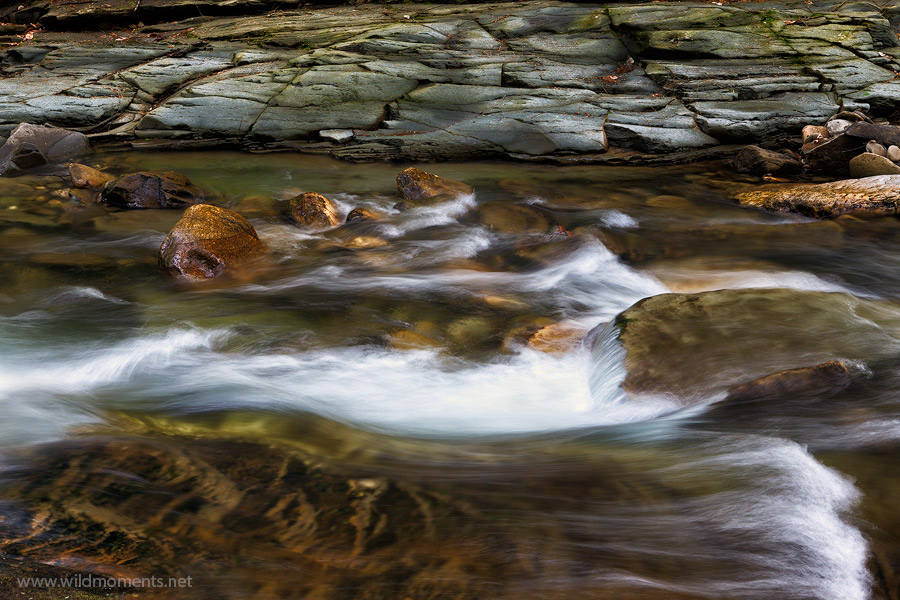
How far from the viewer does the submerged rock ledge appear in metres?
9.69

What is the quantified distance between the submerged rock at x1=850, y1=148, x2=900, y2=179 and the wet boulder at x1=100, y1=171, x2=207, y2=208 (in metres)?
8.29

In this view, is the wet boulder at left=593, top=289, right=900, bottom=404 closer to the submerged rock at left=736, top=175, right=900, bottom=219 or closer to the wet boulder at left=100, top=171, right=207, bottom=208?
the submerged rock at left=736, top=175, right=900, bottom=219

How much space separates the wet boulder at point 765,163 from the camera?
881 cm

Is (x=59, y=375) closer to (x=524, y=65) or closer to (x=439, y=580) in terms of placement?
(x=439, y=580)

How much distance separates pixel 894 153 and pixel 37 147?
37.8ft

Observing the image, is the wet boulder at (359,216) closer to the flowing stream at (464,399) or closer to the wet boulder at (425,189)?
the flowing stream at (464,399)

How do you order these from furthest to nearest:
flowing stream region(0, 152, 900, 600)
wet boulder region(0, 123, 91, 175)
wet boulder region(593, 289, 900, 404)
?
wet boulder region(0, 123, 91, 175) → wet boulder region(593, 289, 900, 404) → flowing stream region(0, 152, 900, 600)

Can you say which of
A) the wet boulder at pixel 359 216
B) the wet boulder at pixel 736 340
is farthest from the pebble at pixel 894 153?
the wet boulder at pixel 359 216

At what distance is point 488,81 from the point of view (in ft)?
36.0

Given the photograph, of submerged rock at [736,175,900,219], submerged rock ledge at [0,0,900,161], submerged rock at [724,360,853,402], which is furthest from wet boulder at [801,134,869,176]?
submerged rock at [724,360,853,402]

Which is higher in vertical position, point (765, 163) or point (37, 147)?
point (37, 147)

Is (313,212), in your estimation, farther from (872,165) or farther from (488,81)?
(872,165)

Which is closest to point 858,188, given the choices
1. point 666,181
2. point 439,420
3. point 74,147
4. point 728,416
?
point 666,181

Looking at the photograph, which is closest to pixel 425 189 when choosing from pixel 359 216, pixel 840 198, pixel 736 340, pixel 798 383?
pixel 359 216
